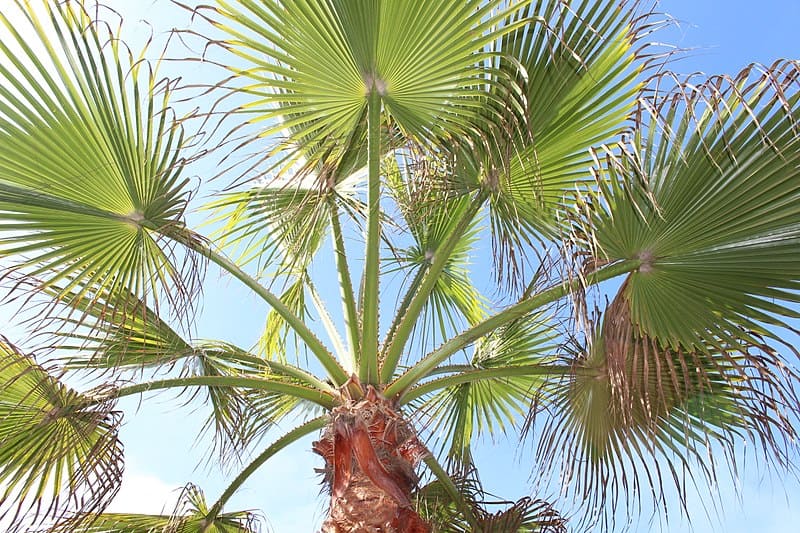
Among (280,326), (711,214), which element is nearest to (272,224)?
(280,326)

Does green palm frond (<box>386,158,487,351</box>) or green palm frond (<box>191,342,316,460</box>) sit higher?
green palm frond (<box>386,158,487,351</box>)

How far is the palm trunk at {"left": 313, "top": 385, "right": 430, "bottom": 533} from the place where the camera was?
9.32 ft

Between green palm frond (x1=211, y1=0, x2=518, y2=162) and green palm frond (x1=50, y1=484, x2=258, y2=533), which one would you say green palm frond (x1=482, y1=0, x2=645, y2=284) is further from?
green palm frond (x1=50, y1=484, x2=258, y2=533)

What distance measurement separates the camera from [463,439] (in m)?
4.85

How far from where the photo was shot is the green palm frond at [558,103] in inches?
122

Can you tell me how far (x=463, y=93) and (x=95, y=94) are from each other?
1621 mm

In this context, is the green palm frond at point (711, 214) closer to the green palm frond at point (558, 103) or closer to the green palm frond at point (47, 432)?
the green palm frond at point (558, 103)

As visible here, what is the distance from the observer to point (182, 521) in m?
4.02

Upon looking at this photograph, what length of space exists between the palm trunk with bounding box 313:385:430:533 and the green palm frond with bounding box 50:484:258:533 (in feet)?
3.85

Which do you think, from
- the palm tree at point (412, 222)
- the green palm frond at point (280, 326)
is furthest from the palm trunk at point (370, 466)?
the green palm frond at point (280, 326)

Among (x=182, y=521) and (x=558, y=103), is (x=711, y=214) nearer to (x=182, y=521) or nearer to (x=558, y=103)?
(x=558, y=103)

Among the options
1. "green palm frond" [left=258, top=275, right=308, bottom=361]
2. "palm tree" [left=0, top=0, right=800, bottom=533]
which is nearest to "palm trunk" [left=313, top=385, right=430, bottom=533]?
"palm tree" [left=0, top=0, right=800, bottom=533]

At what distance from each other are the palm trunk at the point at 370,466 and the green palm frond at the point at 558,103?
102 cm

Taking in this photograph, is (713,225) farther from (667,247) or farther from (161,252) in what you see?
(161,252)
